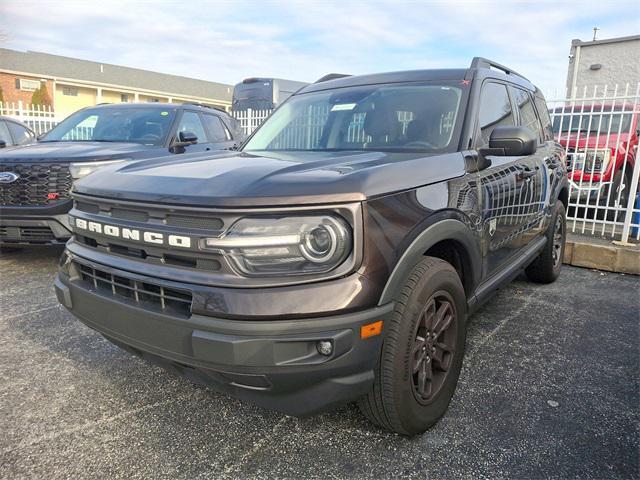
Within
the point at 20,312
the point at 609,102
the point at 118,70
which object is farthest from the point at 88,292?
the point at 118,70

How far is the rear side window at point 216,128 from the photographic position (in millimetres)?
6641

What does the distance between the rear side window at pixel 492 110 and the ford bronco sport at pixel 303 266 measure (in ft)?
0.49

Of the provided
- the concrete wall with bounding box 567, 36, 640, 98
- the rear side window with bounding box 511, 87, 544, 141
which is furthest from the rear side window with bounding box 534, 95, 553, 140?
the concrete wall with bounding box 567, 36, 640, 98

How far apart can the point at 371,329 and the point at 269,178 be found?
723mm

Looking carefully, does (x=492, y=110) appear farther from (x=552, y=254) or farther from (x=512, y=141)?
(x=552, y=254)

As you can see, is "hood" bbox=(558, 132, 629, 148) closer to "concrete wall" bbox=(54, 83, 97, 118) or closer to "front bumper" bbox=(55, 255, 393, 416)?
"front bumper" bbox=(55, 255, 393, 416)

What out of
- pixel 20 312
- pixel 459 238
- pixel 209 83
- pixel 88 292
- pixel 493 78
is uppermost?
pixel 209 83

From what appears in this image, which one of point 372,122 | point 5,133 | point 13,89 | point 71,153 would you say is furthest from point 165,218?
point 13,89

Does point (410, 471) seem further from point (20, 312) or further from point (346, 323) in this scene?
point (20, 312)

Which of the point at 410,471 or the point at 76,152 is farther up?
the point at 76,152

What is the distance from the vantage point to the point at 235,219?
1.81 m

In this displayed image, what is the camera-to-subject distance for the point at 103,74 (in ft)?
115

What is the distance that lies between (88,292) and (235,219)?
895mm

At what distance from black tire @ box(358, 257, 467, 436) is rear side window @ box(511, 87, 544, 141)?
2.11m
